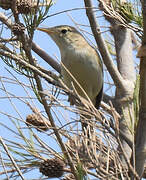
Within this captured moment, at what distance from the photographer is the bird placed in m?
2.51

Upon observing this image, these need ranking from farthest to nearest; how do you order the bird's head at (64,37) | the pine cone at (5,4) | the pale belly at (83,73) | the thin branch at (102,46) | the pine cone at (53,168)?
1. the bird's head at (64,37)
2. the pale belly at (83,73)
3. the thin branch at (102,46)
4. the pine cone at (53,168)
5. the pine cone at (5,4)

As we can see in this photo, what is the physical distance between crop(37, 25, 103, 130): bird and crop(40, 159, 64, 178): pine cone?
33.3 inches

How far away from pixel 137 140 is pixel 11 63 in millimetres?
562

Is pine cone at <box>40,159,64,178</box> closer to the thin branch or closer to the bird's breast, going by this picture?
the thin branch

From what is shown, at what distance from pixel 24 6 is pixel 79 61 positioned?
3.56ft

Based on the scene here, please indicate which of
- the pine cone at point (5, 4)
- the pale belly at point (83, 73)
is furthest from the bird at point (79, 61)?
the pine cone at point (5, 4)

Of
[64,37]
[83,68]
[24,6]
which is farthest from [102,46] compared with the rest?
[64,37]

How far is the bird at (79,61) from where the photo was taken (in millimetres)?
2514

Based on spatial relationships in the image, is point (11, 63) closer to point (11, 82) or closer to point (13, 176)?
point (11, 82)

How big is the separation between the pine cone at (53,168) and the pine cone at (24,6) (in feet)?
1.96

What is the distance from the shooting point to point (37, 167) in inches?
68.7

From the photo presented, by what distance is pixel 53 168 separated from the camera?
164cm

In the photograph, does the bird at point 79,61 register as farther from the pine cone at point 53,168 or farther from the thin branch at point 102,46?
the pine cone at point 53,168

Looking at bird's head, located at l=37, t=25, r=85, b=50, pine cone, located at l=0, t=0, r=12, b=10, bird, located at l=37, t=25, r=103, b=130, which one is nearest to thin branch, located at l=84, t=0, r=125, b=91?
bird, located at l=37, t=25, r=103, b=130
